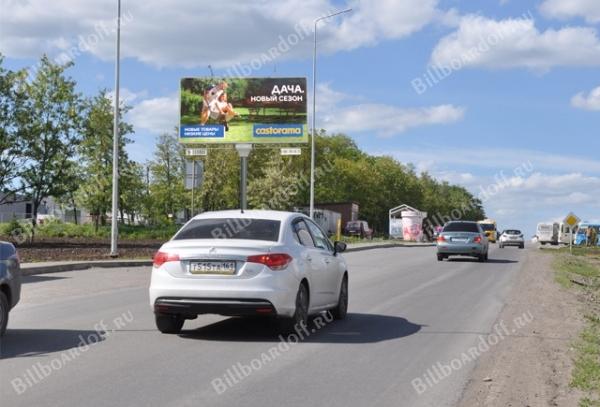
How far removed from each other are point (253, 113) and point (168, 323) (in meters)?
33.0

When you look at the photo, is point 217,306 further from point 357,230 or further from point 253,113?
point 357,230

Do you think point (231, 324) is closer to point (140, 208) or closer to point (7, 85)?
point (7, 85)

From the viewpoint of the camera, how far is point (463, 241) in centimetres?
3186

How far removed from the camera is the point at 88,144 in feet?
147

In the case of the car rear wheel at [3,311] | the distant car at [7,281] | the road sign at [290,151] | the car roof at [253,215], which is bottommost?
the car rear wheel at [3,311]

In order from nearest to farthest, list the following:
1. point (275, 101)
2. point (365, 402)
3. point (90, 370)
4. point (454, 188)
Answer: point (365, 402) → point (90, 370) → point (275, 101) → point (454, 188)

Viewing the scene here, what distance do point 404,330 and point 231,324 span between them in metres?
2.38

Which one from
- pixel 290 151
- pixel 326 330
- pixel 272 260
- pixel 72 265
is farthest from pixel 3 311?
pixel 290 151

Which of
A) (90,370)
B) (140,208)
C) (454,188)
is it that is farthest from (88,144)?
(454,188)

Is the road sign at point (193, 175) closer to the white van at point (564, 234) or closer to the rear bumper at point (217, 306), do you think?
the rear bumper at point (217, 306)

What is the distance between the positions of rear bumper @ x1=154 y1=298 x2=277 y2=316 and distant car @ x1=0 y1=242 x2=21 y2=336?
1716mm

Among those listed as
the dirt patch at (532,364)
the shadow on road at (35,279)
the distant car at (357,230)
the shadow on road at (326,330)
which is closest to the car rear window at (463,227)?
the shadow on road at (35,279)

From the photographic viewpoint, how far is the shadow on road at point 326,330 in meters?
10.2

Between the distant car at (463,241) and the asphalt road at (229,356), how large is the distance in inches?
646
